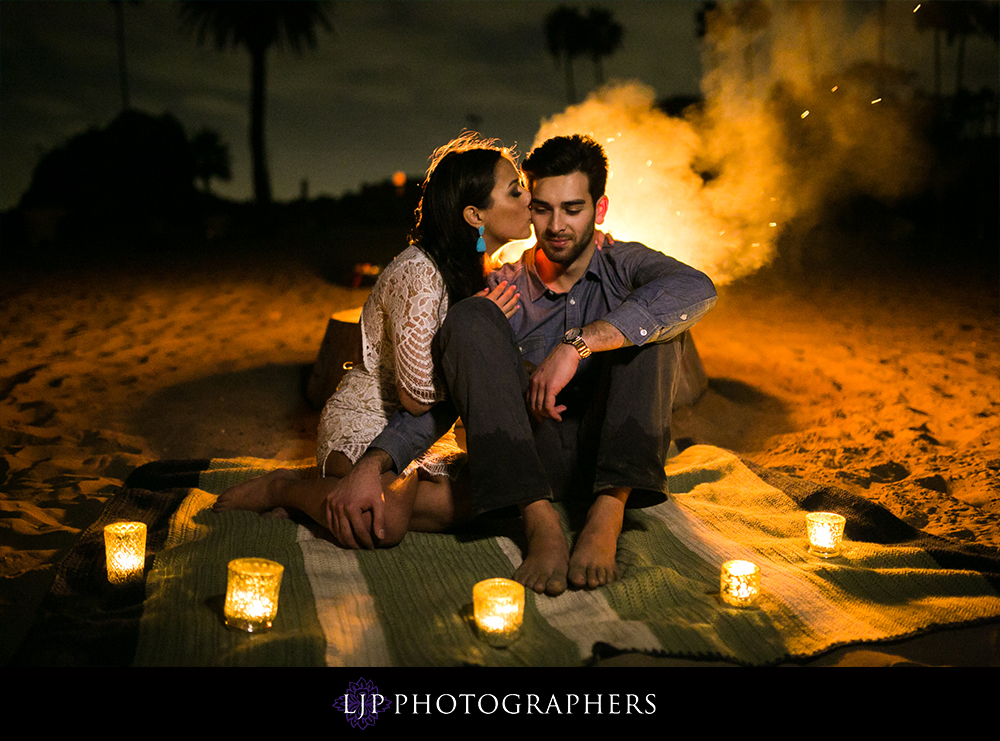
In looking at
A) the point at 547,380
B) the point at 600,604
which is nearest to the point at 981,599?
the point at 600,604

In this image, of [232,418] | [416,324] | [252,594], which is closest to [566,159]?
[416,324]

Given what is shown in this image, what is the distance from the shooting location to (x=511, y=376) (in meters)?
2.49

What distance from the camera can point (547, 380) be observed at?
2.51 meters

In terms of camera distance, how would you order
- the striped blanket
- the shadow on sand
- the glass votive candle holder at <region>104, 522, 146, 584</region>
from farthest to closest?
the shadow on sand < the glass votive candle holder at <region>104, 522, 146, 584</region> < the striped blanket

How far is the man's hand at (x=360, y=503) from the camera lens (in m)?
2.54

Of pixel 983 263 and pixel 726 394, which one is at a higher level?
pixel 983 263

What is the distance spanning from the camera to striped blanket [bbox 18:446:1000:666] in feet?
6.68

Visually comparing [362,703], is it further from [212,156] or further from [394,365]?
[212,156]

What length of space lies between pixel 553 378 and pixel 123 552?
150 cm

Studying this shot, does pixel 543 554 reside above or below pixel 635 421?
below

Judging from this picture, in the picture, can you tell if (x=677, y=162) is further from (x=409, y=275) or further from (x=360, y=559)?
(x=360, y=559)

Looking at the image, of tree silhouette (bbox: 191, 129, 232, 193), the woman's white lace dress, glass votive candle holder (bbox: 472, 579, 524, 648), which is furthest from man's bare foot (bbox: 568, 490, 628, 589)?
tree silhouette (bbox: 191, 129, 232, 193)

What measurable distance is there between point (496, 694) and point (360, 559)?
0.86 metres

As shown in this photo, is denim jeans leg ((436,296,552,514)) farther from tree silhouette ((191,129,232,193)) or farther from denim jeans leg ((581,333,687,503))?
tree silhouette ((191,129,232,193))
